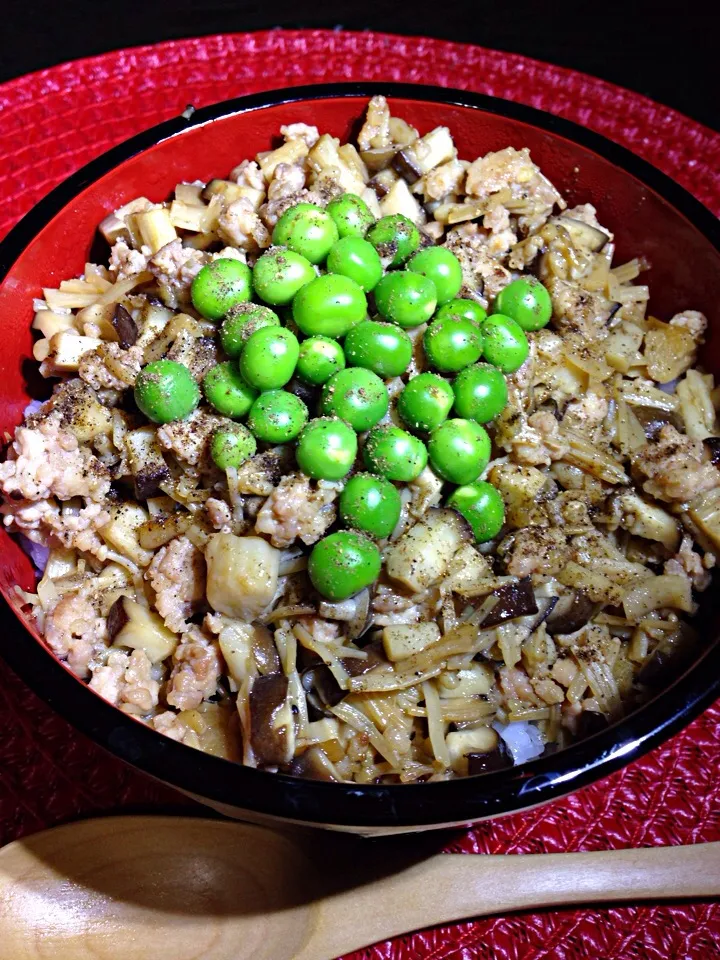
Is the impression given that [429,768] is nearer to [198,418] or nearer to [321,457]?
Result: [321,457]

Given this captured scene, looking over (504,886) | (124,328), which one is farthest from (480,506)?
(124,328)

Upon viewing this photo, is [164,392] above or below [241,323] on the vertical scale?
below

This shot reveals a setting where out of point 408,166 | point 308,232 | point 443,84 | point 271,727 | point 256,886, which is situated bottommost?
point 256,886

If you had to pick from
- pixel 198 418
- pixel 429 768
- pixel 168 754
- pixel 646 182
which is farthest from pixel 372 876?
pixel 646 182

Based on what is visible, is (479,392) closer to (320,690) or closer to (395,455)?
(395,455)

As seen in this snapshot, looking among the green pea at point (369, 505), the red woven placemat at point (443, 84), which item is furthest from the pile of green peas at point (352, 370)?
the red woven placemat at point (443, 84)

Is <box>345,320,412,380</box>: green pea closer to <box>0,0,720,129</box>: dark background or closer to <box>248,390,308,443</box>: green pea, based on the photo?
<box>248,390,308,443</box>: green pea

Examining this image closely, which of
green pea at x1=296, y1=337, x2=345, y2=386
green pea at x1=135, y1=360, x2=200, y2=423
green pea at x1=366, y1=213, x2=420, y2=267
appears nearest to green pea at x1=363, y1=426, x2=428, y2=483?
green pea at x1=296, y1=337, x2=345, y2=386

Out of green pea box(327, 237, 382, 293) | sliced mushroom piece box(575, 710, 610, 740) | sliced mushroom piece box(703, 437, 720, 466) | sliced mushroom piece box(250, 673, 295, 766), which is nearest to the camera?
sliced mushroom piece box(250, 673, 295, 766)
